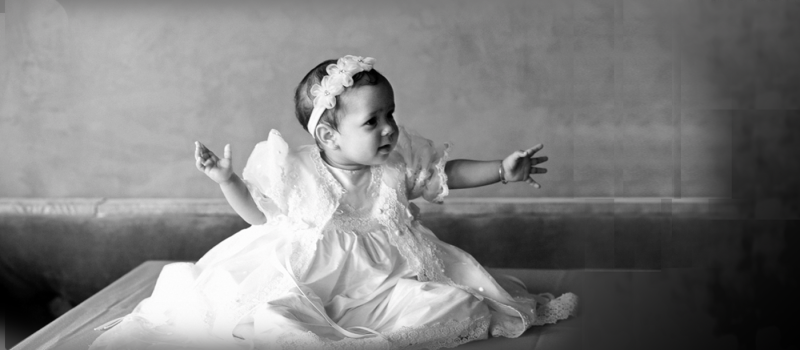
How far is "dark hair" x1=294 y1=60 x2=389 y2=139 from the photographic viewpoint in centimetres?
116

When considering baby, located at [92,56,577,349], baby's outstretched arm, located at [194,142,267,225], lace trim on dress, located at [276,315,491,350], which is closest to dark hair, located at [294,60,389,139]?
baby, located at [92,56,577,349]

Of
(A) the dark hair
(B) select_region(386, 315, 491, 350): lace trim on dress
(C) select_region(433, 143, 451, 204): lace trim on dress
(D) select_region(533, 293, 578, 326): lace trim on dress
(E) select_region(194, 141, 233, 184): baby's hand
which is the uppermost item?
(A) the dark hair

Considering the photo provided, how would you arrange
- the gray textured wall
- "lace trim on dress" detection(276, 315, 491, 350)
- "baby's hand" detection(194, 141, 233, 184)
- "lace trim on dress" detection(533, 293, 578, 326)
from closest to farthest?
"lace trim on dress" detection(276, 315, 491, 350)
"baby's hand" detection(194, 141, 233, 184)
"lace trim on dress" detection(533, 293, 578, 326)
the gray textured wall

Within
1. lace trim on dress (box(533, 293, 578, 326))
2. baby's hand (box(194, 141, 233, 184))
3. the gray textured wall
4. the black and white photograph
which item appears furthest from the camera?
the gray textured wall

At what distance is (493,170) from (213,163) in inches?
16.9

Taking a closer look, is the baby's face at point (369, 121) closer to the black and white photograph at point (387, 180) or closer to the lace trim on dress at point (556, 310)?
the black and white photograph at point (387, 180)

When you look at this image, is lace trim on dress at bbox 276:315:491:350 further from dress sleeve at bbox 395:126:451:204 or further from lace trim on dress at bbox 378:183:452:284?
dress sleeve at bbox 395:126:451:204

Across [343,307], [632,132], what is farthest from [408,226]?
[632,132]

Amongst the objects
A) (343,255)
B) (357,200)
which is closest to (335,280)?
(343,255)

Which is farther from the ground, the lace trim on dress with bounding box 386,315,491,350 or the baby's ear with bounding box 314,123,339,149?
the baby's ear with bounding box 314,123,339,149

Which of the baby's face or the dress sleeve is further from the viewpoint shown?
the dress sleeve

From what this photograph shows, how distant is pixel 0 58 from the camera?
6.71 ft

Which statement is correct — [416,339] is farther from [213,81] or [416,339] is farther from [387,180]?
[213,81]

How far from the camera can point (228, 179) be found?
1.15 m
